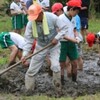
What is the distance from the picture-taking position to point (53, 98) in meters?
7.93

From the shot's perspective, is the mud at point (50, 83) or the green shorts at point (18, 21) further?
the green shorts at point (18, 21)

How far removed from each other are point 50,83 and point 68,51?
803 mm

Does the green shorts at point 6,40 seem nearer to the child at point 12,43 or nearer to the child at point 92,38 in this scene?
the child at point 12,43

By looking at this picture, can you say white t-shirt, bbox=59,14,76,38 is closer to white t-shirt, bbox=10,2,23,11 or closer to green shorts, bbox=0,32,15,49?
green shorts, bbox=0,32,15,49

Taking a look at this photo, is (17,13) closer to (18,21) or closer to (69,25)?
(18,21)

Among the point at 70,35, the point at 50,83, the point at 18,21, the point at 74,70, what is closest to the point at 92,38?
the point at 70,35

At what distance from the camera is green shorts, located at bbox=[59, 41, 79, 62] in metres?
9.70

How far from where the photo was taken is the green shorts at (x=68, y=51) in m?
9.70

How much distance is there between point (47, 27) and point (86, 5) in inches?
274

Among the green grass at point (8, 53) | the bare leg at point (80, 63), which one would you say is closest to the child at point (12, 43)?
the green grass at point (8, 53)

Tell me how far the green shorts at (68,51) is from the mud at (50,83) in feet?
1.87

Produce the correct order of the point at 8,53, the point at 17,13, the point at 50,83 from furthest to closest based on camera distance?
1. the point at 17,13
2. the point at 8,53
3. the point at 50,83

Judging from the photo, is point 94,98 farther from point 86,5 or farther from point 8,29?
point 8,29

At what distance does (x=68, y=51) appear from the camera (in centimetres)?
978
